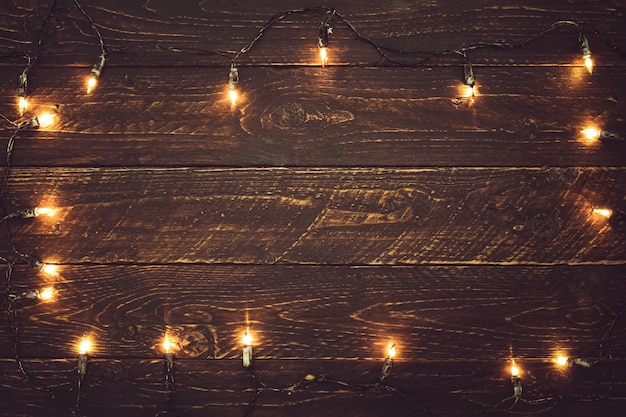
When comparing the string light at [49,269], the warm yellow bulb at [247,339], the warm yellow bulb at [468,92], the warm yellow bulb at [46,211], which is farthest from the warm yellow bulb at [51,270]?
the warm yellow bulb at [468,92]

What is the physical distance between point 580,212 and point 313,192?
652 mm

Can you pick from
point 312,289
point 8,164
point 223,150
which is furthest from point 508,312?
point 8,164

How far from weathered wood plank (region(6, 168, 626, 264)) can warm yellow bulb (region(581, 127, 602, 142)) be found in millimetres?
102

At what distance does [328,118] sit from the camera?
1258 millimetres

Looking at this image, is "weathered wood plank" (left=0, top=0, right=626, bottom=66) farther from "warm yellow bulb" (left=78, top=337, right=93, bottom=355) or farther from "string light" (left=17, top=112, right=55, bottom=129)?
"warm yellow bulb" (left=78, top=337, right=93, bottom=355)

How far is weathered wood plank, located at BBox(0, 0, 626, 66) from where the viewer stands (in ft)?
4.16

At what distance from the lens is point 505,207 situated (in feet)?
4.08

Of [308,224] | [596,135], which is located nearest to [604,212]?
[596,135]

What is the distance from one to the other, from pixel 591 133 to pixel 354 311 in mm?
720

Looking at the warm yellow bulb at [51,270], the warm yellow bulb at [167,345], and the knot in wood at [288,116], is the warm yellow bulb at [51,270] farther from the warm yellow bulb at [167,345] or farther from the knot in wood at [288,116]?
the knot in wood at [288,116]

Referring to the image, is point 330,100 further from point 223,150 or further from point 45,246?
point 45,246

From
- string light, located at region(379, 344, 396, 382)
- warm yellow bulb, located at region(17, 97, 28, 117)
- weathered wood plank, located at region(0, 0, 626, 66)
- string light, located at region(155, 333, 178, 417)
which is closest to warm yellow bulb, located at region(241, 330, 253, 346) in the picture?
string light, located at region(155, 333, 178, 417)

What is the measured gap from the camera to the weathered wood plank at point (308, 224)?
1240 millimetres

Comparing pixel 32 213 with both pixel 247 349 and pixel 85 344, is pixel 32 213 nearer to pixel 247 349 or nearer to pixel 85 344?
pixel 85 344
